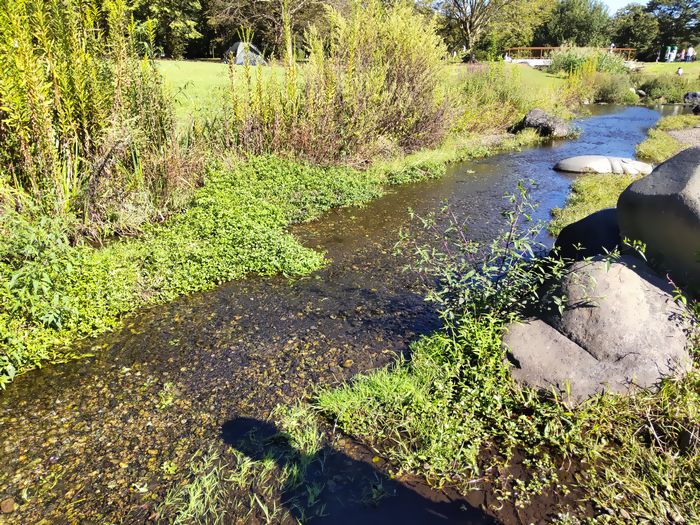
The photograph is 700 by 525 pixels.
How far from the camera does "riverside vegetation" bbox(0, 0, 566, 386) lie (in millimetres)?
4941

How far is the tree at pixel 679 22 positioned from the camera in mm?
51844

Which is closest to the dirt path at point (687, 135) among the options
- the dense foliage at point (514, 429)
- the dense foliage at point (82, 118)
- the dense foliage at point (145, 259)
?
the dense foliage at point (145, 259)

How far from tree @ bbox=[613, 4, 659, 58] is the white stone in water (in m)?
52.9

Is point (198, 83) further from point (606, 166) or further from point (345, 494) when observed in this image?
point (345, 494)

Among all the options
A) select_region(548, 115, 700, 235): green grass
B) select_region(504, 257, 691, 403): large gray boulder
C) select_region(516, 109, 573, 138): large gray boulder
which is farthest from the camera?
select_region(516, 109, 573, 138): large gray boulder

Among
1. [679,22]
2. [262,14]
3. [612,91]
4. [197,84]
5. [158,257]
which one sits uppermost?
[679,22]

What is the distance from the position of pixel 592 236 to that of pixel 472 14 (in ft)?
134

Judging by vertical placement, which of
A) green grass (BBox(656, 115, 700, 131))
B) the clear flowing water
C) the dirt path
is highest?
green grass (BBox(656, 115, 700, 131))

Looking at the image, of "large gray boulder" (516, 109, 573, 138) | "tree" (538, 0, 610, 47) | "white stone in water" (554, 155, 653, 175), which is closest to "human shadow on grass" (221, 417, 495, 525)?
"white stone in water" (554, 155, 653, 175)

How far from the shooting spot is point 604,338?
151 inches

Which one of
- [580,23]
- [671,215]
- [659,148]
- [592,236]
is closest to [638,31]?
[580,23]

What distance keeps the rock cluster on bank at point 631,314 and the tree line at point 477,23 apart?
7.76 meters

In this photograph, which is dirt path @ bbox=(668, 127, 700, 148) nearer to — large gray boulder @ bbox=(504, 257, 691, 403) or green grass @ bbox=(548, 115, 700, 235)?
green grass @ bbox=(548, 115, 700, 235)

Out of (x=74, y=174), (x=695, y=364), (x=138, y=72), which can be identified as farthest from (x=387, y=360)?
(x=138, y=72)
